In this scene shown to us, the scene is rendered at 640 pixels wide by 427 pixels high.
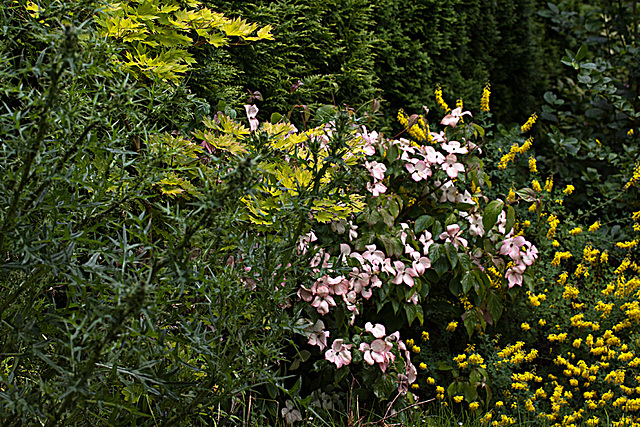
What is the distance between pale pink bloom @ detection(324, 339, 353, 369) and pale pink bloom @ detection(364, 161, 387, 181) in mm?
830

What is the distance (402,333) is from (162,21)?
6.81 ft

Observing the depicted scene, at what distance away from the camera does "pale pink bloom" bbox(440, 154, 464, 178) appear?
10.1 ft

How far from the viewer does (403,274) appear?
2.74m

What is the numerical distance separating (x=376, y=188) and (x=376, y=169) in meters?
0.10

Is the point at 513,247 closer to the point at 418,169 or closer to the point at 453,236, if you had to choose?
the point at 453,236

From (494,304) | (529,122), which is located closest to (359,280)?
(494,304)

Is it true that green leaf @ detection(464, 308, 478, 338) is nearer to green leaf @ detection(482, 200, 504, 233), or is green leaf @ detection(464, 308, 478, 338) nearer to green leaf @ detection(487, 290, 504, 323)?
green leaf @ detection(487, 290, 504, 323)

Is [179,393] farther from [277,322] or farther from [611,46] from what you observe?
[611,46]

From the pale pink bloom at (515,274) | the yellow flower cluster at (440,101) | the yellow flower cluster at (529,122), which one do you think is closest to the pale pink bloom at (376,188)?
the pale pink bloom at (515,274)

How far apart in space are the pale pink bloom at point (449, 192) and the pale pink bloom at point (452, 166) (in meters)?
0.12

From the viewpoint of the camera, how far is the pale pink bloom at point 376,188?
9.37 ft

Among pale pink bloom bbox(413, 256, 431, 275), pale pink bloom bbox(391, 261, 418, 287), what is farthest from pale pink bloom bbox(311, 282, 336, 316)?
pale pink bloom bbox(413, 256, 431, 275)

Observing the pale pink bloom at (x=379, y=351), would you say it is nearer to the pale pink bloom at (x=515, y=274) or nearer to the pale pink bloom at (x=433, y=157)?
the pale pink bloom at (x=515, y=274)

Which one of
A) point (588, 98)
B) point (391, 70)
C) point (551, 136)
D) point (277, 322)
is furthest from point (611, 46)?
point (277, 322)
